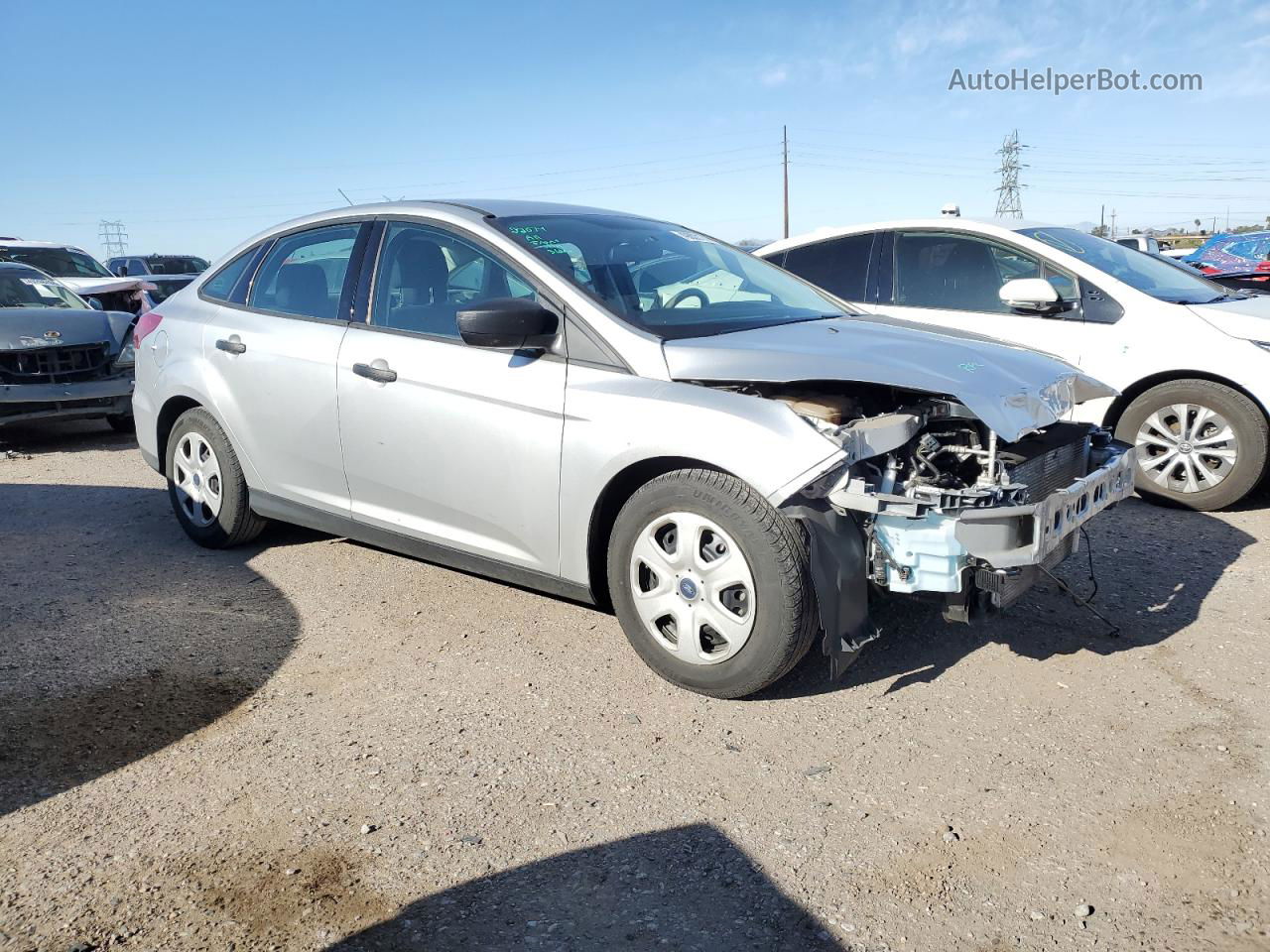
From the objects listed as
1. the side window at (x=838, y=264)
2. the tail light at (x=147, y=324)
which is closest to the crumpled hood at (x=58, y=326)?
the tail light at (x=147, y=324)

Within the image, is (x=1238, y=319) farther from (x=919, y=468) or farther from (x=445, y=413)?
(x=445, y=413)

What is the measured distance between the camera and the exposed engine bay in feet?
11.0

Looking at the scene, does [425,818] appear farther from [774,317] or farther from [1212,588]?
[1212,588]

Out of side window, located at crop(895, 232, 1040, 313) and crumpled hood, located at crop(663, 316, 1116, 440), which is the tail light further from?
side window, located at crop(895, 232, 1040, 313)

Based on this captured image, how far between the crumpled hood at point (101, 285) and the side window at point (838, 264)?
8.57 m

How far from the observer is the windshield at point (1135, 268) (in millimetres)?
6441

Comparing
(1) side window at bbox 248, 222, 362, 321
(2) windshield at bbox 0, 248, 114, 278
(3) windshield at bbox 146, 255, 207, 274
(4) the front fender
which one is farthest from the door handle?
(3) windshield at bbox 146, 255, 207, 274

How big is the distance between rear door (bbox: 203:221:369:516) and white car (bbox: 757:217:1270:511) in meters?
3.63

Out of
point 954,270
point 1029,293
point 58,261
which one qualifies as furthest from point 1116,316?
point 58,261

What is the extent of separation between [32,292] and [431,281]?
6864mm

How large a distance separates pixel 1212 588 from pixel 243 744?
13.6 feet

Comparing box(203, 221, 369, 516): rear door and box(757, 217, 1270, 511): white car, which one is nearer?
box(203, 221, 369, 516): rear door

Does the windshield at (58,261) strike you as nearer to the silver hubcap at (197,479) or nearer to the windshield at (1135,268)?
the silver hubcap at (197,479)

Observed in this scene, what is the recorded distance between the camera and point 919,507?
3.39 metres
